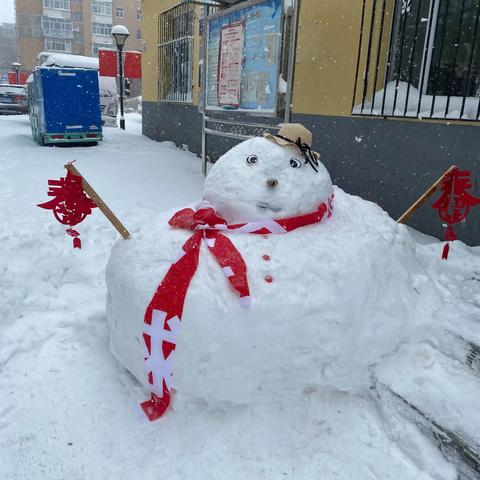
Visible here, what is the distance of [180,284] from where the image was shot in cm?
222

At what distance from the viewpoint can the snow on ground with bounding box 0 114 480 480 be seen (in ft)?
6.93

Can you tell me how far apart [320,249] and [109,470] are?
154 centimetres

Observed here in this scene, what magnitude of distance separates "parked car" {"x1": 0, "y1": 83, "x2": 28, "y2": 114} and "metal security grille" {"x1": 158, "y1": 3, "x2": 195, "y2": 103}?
35.0ft

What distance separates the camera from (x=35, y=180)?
20.7 feet

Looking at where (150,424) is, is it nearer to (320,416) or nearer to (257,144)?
(320,416)

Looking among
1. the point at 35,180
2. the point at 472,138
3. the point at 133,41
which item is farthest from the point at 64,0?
the point at 472,138

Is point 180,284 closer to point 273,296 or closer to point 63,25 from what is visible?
point 273,296

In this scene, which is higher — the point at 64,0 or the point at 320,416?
the point at 64,0

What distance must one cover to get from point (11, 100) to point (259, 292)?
19.8 meters

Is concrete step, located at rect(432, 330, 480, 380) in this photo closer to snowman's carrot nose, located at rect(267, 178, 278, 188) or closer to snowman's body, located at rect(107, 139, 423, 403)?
snowman's body, located at rect(107, 139, 423, 403)

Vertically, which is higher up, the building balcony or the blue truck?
the building balcony

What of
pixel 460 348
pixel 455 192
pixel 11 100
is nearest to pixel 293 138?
pixel 455 192

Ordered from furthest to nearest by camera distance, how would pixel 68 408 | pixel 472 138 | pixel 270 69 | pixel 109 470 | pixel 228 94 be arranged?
1. pixel 228 94
2. pixel 270 69
3. pixel 472 138
4. pixel 68 408
5. pixel 109 470

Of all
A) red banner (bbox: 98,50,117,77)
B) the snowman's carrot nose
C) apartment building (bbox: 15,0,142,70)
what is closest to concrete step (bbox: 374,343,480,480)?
the snowman's carrot nose
